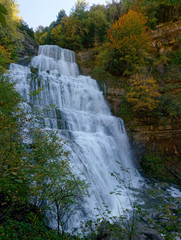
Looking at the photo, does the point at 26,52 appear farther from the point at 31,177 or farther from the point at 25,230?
the point at 25,230

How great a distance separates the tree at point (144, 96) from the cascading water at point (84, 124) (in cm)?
217

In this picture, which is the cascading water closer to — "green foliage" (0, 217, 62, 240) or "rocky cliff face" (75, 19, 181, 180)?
Result: "rocky cliff face" (75, 19, 181, 180)

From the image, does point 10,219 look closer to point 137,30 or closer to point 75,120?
point 75,120

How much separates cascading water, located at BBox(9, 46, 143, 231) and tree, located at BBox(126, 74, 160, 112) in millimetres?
2168

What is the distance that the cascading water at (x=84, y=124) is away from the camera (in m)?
6.81

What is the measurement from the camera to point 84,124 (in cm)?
1076

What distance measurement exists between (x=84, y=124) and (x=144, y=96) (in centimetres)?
615

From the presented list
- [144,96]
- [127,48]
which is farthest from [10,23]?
[144,96]

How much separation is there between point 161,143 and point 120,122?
13.3 feet

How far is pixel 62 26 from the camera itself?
2338cm

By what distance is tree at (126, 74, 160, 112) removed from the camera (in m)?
12.8

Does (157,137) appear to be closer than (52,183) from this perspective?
No

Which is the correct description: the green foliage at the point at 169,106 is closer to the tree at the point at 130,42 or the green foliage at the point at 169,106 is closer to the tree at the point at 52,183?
the tree at the point at 130,42

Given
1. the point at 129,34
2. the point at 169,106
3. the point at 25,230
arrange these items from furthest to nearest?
the point at 129,34 < the point at 169,106 < the point at 25,230
